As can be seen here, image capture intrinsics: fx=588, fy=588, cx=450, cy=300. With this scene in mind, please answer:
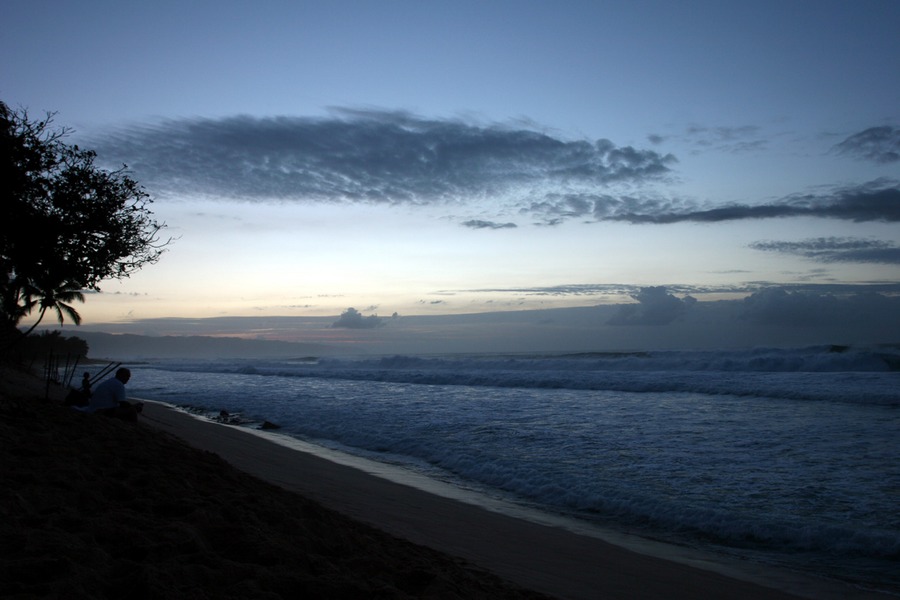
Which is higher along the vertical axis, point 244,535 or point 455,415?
point 244,535

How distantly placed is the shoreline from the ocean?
20.7 inches

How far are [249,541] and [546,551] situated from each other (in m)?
3.24

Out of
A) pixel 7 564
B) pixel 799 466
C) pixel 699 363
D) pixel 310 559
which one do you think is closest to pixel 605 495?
pixel 799 466

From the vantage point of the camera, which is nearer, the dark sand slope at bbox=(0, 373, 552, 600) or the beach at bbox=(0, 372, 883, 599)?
the dark sand slope at bbox=(0, 373, 552, 600)

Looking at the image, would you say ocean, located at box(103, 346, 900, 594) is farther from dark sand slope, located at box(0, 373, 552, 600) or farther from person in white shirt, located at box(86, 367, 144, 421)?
person in white shirt, located at box(86, 367, 144, 421)

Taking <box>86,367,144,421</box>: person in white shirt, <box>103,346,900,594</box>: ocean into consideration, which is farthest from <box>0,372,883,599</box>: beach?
<box>86,367,144,421</box>: person in white shirt

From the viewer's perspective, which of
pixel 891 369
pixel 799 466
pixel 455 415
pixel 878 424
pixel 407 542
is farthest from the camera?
pixel 891 369

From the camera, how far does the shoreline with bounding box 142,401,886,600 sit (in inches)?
211

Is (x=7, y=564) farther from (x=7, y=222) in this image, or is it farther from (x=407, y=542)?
(x=7, y=222)

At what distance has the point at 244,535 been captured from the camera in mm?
4629

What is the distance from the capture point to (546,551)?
629cm

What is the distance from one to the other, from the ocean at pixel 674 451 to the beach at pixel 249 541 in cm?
123

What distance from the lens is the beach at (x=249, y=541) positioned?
3711 millimetres

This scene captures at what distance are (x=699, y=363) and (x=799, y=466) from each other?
32.9 m
